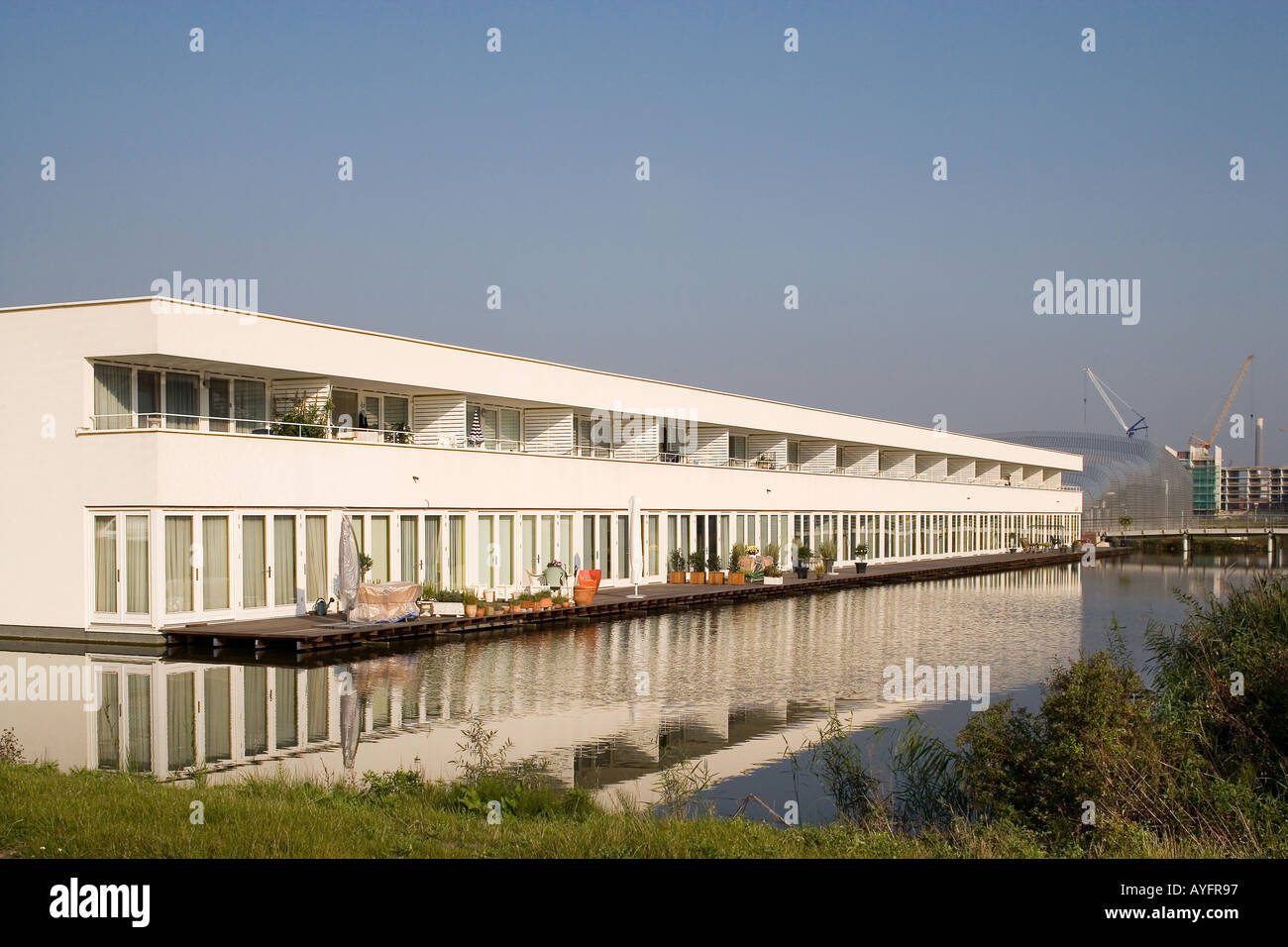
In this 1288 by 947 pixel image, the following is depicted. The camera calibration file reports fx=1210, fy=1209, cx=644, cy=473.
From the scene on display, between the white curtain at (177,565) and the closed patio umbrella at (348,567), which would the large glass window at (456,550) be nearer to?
the closed patio umbrella at (348,567)

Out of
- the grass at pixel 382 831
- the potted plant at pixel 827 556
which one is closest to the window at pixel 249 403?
the grass at pixel 382 831

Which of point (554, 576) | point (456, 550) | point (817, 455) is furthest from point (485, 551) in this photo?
point (817, 455)

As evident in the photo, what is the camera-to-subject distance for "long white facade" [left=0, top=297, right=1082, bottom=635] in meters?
21.9

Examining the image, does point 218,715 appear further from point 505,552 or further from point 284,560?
point 505,552

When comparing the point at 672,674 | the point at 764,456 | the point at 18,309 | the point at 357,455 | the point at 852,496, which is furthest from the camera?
the point at 852,496

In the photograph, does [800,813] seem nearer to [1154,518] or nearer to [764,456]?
[764,456]

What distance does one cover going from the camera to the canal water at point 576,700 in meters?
12.2

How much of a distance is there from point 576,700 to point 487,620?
31.1ft

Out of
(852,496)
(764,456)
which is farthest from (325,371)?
(852,496)

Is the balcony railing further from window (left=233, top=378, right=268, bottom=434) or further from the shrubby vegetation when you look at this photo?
the shrubby vegetation

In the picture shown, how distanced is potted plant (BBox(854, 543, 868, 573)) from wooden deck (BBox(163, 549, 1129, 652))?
0.37m

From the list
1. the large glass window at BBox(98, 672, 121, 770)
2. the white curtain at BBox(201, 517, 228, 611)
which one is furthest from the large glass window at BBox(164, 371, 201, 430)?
the large glass window at BBox(98, 672, 121, 770)

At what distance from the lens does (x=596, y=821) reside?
845 cm

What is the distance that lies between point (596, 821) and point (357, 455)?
18365 mm
